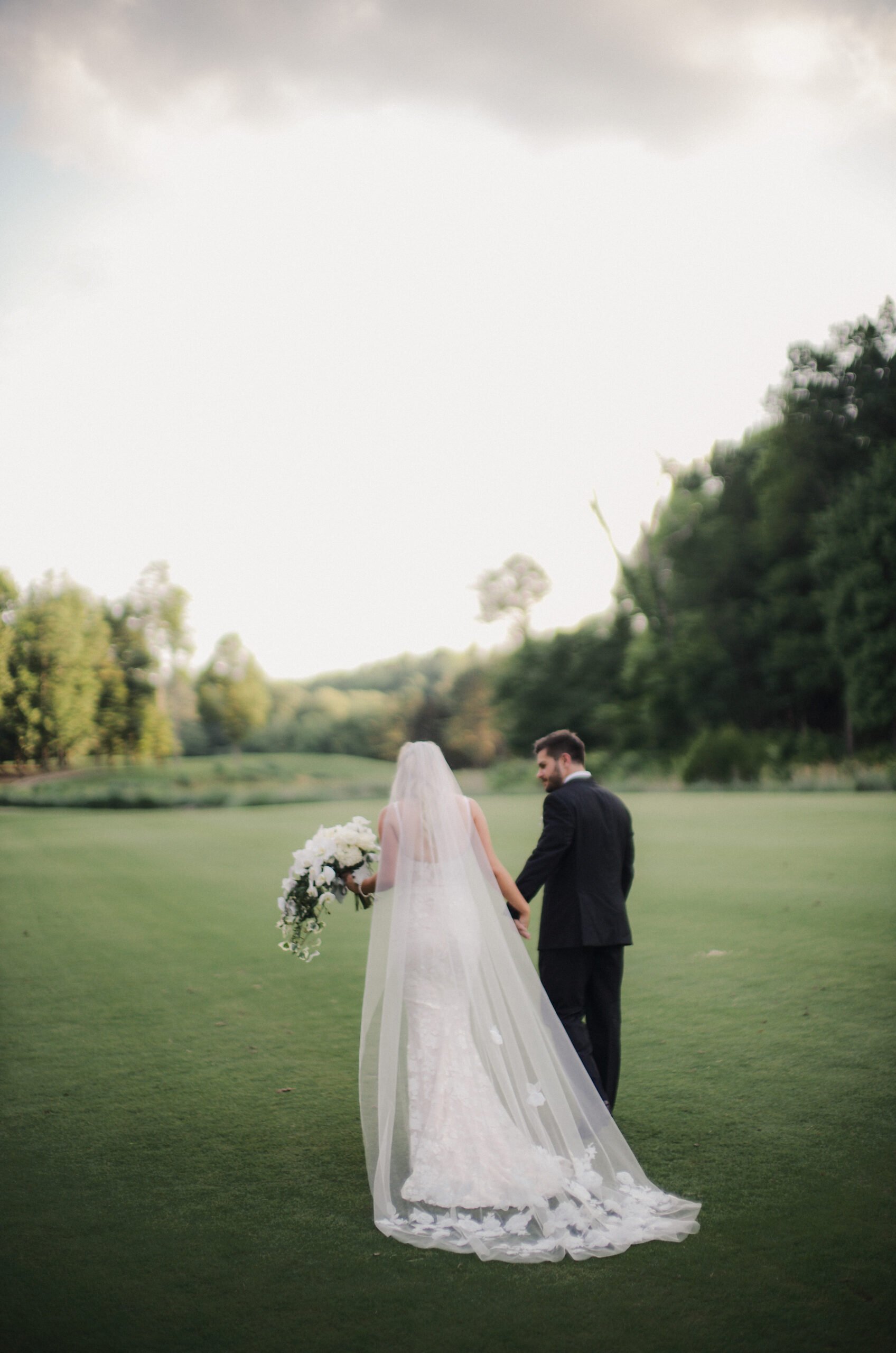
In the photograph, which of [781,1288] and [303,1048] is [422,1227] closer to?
[781,1288]

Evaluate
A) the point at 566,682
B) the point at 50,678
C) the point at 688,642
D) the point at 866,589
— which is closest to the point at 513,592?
the point at 566,682

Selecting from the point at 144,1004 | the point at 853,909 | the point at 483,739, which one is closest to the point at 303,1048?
the point at 144,1004

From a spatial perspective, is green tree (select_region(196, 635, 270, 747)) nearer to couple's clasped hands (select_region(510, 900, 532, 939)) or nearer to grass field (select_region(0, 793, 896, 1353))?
grass field (select_region(0, 793, 896, 1353))

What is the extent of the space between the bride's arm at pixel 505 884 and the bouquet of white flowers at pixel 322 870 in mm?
653

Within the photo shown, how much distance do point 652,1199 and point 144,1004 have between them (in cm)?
556

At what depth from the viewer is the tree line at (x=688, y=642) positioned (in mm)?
36594

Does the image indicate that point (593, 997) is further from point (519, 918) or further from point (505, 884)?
point (505, 884)

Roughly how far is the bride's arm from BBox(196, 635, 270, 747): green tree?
5678cm

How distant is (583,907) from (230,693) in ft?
191

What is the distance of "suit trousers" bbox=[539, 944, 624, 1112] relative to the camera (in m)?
4.89

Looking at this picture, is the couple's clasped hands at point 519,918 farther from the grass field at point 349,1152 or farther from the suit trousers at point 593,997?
the grass field at point 349,1152

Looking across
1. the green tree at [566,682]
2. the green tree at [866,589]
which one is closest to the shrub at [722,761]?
the green tree at [866,589]

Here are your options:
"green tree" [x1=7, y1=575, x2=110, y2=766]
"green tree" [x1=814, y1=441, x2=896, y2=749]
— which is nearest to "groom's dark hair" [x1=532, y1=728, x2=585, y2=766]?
"green tree" [x1=7, y1=575, x2=110, y2=766]

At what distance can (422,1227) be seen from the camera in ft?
12.9
